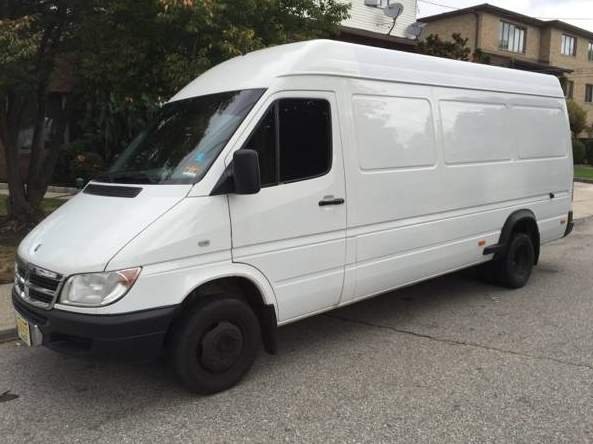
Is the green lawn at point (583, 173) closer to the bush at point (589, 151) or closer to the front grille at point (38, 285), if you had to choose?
the bush at point (589, 151)

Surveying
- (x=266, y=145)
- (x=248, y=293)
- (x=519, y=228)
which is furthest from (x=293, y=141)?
(x=519, y=228)

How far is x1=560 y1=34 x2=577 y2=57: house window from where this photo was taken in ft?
128

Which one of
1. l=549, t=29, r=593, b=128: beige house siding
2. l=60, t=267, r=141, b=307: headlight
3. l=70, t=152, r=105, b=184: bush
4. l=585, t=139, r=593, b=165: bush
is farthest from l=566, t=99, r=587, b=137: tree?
l=60, t=267, r=141, b=307: headlight

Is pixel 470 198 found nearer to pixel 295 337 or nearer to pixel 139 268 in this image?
pixel 295 337

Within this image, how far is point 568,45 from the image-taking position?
131 feet

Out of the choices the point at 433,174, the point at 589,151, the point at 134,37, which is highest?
the point at 134,37

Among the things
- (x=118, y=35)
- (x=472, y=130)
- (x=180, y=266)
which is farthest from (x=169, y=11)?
(x=180, y=266)

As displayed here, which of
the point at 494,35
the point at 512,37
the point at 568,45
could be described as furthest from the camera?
the point at 568,45

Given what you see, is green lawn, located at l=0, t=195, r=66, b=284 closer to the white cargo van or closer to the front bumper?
the white cargo van

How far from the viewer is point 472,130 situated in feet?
19.4

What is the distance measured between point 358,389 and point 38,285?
2242 millimetres

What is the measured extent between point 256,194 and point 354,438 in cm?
168

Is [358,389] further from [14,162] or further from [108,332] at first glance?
[14,162]

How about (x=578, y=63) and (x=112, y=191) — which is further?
(x=578, y=63)
